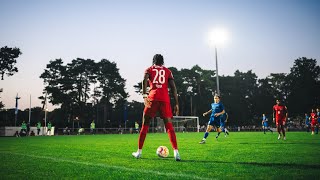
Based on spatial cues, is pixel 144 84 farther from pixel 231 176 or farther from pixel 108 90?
pixel 108 90

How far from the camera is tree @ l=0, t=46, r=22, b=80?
49.8 metres

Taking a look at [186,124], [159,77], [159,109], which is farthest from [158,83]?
[186,124]

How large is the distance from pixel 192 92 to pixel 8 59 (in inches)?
2016

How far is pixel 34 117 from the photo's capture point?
314 ft

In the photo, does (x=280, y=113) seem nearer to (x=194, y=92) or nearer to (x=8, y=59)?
(x=8, y=59)

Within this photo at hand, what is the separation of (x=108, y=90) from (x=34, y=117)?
1489 inches

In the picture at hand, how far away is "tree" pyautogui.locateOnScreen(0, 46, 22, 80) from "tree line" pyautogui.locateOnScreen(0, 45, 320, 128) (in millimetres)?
9925

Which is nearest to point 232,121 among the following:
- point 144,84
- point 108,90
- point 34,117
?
point 108,90

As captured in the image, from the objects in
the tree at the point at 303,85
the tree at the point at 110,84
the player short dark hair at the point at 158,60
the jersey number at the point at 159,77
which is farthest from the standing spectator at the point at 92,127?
the tree at the point at 303,85

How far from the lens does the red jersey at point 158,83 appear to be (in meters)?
6.31

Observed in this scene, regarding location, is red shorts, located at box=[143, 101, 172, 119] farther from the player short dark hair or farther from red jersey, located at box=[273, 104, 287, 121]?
red jersey, located at box=[273, 104, 287, 121]

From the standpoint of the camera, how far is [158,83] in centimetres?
640

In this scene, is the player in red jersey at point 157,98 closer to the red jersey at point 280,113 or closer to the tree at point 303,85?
the red jersey at point 280,113

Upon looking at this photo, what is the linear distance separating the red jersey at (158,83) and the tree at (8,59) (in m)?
51.3
